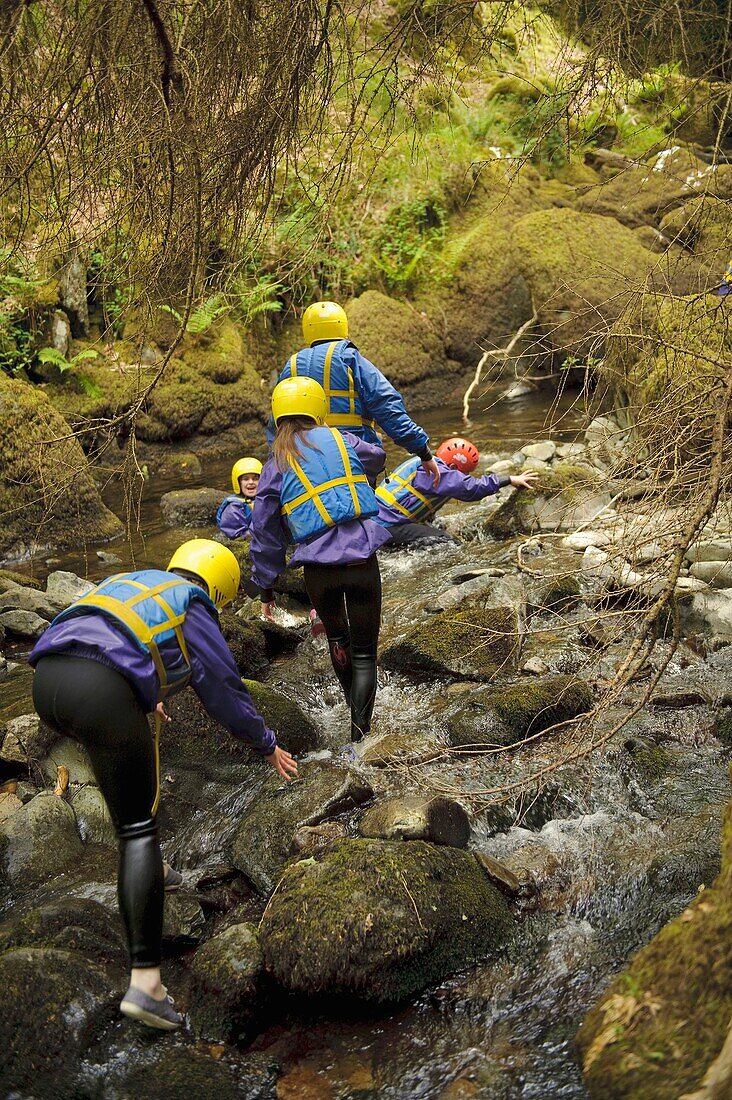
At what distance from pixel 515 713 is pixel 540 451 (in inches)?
263

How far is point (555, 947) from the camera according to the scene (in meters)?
3.57

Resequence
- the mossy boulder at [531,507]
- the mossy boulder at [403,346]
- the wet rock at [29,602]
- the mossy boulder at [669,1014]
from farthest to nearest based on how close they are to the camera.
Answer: the mossy boulder at [403,346] < the mossy boulder at [531,507] < the wet rock at [29,602] < the mossy boulder at [669,1014]

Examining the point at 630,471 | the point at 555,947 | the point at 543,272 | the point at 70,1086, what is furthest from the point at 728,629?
the point at 543,272

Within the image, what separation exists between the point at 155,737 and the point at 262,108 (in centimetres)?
273

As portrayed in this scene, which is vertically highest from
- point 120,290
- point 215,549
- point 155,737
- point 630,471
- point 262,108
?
point 262,108

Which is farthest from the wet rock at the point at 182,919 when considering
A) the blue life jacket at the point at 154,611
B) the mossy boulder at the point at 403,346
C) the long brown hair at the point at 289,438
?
the mossy boulder at the point at 403,346

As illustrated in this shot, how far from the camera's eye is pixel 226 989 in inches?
132

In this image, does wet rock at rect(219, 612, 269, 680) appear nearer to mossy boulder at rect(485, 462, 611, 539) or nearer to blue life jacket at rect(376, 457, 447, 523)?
blue life jacket at rect(376, 457, 447, 523)

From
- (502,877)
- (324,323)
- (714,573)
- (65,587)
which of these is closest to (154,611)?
(502,877)

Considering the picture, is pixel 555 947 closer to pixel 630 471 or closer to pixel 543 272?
pixel 630 471

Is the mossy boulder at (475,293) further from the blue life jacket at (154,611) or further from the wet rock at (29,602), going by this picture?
the blue life jacket at (154,611)

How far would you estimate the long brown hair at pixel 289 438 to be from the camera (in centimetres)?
483

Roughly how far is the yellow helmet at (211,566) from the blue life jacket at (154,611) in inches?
10.9

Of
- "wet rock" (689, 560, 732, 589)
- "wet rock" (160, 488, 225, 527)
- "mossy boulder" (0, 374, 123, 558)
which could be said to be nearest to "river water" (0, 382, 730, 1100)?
"wet rock" (689, 560, 732, 589)
